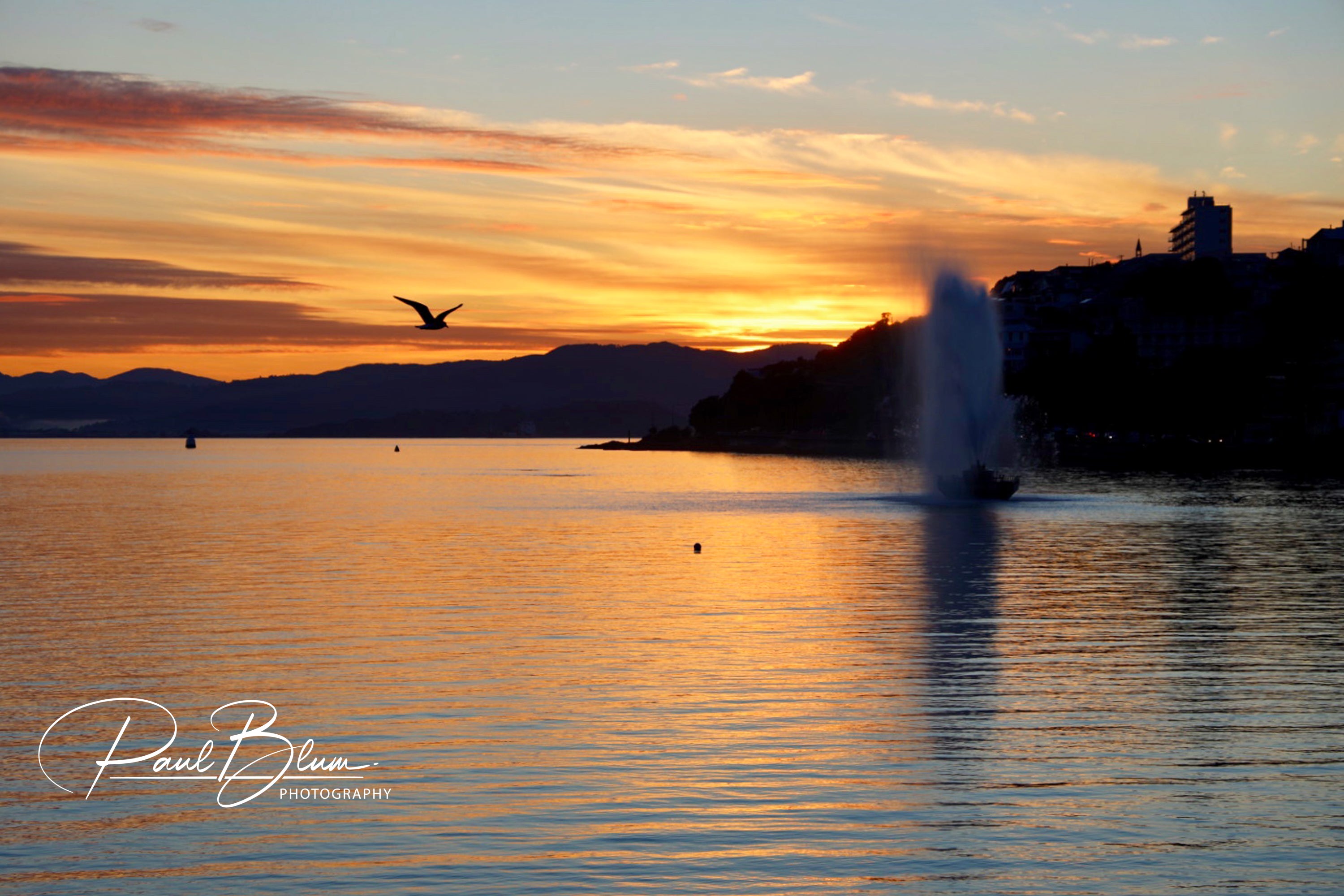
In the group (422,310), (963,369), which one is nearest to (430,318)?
(422,310)

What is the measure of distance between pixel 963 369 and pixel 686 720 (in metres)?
59.1

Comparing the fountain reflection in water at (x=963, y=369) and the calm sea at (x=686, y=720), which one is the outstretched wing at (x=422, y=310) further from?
the fountain reflection in water at (x=963, y=369)

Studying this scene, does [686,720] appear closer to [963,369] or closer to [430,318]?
[430,318]

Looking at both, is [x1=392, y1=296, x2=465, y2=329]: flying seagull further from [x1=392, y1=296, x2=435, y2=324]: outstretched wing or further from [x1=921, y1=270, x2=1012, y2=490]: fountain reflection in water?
[x1=921, y1=270, x2=1012, y2=490]: fountain reflection in water

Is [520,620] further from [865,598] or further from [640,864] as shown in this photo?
[640,864]

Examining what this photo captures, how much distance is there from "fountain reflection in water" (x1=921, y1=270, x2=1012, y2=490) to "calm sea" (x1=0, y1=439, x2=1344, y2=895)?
1130 inches

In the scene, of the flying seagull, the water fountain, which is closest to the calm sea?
the flying seagull

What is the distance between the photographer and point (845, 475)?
129m

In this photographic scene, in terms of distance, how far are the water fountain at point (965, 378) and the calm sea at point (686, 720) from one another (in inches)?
1085

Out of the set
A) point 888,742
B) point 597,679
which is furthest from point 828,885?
point 597,679

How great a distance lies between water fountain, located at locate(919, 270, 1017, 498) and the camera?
73.8 m

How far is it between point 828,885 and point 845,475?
118 metres

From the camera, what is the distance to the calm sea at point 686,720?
12891 millimetres

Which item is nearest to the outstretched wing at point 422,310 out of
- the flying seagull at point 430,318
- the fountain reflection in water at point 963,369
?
the flying seagull at point 430,318
